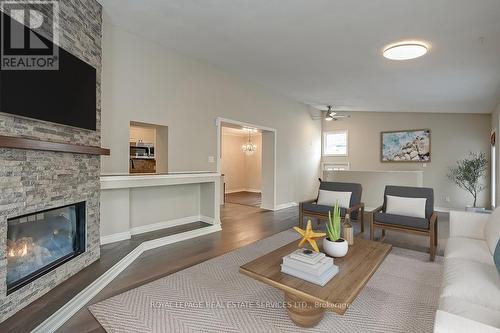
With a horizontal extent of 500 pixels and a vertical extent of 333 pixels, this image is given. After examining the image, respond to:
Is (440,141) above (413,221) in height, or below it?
above

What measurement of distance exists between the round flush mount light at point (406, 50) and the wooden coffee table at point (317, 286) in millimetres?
2424

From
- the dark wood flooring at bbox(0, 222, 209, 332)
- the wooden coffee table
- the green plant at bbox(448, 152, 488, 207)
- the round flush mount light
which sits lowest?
→ the dark wood flooring at bbox(0, 222, 209, 332)

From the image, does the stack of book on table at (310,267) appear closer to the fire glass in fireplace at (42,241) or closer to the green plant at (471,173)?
the fire glass in fireplace at (42,241)

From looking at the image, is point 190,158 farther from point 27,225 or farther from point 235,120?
point 27,225

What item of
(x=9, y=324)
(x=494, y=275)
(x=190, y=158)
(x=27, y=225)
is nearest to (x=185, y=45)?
(x=190, y=158)

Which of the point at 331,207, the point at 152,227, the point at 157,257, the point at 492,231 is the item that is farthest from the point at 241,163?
the point at 492,231

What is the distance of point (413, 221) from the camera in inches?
136

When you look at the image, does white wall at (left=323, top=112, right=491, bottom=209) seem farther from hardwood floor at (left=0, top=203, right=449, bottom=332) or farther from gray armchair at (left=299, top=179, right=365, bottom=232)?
gray armchair at (left=299, top=179, right=365, bottom=232)

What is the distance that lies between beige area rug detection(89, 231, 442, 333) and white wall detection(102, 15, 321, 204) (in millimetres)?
1891

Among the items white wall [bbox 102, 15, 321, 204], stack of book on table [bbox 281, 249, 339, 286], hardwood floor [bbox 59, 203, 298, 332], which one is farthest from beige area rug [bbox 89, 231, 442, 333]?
white wall [bbox 102, 15, 321, 204]

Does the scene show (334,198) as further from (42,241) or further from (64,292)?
(42,241)

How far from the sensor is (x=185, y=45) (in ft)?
13.1

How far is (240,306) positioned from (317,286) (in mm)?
800

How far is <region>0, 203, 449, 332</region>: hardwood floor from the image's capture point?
1.95 meters
